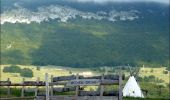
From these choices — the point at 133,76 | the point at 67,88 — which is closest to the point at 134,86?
the point at 133,76

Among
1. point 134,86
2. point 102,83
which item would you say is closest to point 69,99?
point 102,83

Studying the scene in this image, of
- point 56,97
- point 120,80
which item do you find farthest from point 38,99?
point 120,80

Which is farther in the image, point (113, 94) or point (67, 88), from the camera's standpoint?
point (67, 88)

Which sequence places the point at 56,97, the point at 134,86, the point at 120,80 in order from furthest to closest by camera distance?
the point at 134,86 → the point at 56,97 → the point at 120,80

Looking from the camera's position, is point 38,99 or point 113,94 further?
point 38,99

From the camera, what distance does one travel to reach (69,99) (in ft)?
83.0

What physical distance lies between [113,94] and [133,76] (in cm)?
6406

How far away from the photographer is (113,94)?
24.5m

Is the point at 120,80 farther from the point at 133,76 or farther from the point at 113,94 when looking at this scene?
the point at 133,76

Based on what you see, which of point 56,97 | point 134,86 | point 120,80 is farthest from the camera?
point 134,86

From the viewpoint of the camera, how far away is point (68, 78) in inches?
1023

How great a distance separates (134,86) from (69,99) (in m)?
63.3

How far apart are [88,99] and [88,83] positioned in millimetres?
887

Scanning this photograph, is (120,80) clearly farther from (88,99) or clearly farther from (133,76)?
(133,76)
